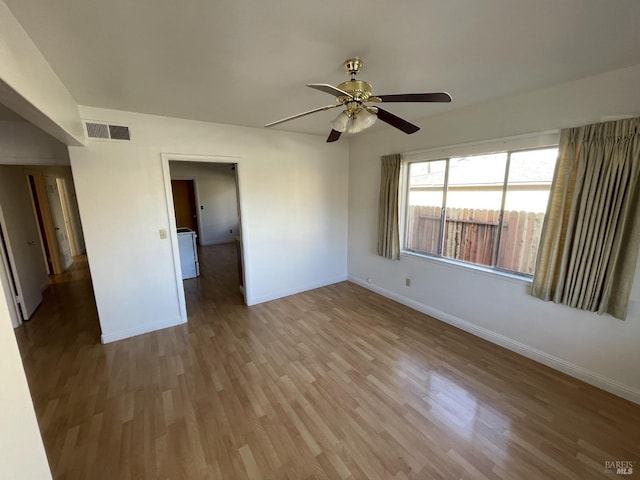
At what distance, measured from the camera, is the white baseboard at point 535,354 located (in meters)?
2.08

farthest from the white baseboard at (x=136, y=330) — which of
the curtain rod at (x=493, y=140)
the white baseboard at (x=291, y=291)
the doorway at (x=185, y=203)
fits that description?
the doorway at (x=185, y=203)

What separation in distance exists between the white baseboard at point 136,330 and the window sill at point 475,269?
10.5 ft

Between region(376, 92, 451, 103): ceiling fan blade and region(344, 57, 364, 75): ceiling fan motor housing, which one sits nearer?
region(376, 92, 451, 103): ceiling fan blade

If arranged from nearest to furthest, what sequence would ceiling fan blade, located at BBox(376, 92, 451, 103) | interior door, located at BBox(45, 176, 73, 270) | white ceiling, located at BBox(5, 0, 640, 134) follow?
white ceiling, located at BBox(5, 0, 640, 134) → ceiling fan blade, located at BBox(376, 92, 451, 103) → interior door, located at BBox(45, 176, 73, 270)

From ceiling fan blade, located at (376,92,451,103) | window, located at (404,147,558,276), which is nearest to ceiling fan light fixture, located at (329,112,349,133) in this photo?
ceiling fan blade, located at (376,92,451,103)

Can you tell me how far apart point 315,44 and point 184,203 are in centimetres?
801

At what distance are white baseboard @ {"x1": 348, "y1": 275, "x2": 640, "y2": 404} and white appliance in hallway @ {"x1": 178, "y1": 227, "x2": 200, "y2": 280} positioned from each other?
Result: 3.91 metres

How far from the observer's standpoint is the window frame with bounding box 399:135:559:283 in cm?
237

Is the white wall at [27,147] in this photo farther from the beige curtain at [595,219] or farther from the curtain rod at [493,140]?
the beige curtain at [595,219]

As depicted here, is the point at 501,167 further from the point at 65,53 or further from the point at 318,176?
the point at 65,53

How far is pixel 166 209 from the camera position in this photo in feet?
9.90

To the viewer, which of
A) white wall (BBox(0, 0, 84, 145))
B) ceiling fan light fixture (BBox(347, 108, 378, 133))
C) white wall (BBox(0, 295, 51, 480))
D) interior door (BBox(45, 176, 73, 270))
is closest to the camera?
white wall (BBox(0, 295, 51, 480))

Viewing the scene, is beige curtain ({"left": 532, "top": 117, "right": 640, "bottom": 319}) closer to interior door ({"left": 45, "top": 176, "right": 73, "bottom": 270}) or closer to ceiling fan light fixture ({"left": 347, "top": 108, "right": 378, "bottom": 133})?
ceiling fan light fixture ({"left": 347, "top": 108, "right": 378, "bottom": 133})

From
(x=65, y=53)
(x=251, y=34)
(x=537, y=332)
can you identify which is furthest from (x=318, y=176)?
(x=537, y=332)
